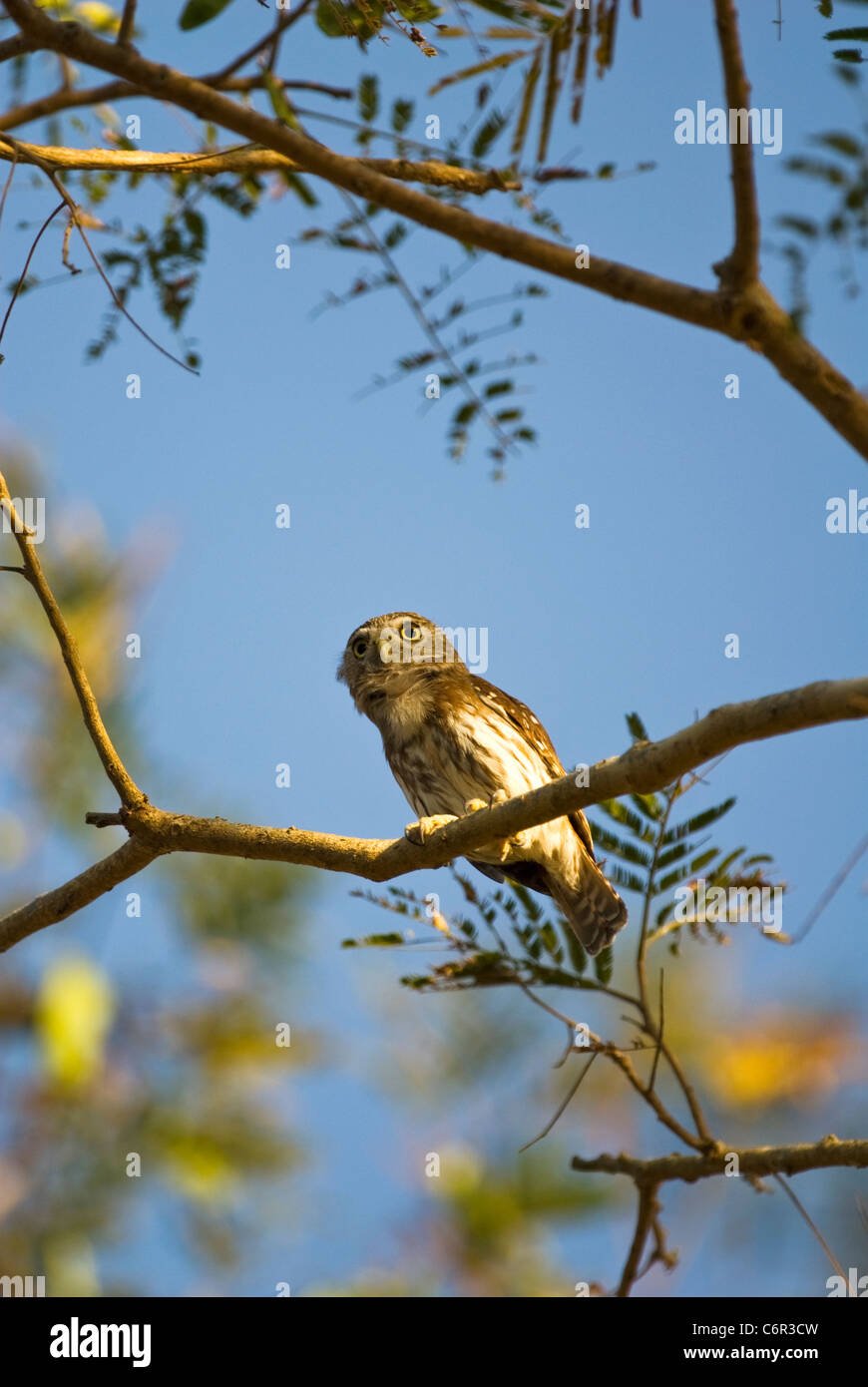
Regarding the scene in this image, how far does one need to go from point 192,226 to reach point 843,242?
312 centimetres

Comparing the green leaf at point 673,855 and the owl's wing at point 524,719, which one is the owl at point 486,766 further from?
the green leaf at point 673,855

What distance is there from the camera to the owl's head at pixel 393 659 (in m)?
6.40

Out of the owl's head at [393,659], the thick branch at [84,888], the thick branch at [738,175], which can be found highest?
the owl's head at [393,659]

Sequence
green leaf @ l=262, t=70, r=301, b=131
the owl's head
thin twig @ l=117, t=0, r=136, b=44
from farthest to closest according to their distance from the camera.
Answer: the owl's head, thin twig @ l=117, t=0, r=136, b=44, green leaf @ l=262, t=70, r=301, b=131

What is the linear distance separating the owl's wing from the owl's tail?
11 cm

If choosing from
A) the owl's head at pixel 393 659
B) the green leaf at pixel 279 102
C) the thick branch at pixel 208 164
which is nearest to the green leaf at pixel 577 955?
the owl's head at pixel 393 659

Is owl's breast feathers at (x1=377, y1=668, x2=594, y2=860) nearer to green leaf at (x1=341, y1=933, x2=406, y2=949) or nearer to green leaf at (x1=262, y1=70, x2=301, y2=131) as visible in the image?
green leaf at (x1=341, y1=933, x2=406, y2=949)

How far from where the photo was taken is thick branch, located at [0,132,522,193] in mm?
3902

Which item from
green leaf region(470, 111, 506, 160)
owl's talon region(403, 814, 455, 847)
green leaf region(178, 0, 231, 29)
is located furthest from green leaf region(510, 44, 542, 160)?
owl's talon region(403, 814, 455, 847)

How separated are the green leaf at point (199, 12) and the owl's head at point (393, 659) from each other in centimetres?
344

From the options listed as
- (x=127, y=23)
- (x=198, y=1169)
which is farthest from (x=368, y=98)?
(x=198, y=1169)

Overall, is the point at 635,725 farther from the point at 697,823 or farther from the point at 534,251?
the point at 534,251

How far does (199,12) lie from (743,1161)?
3871 mm
